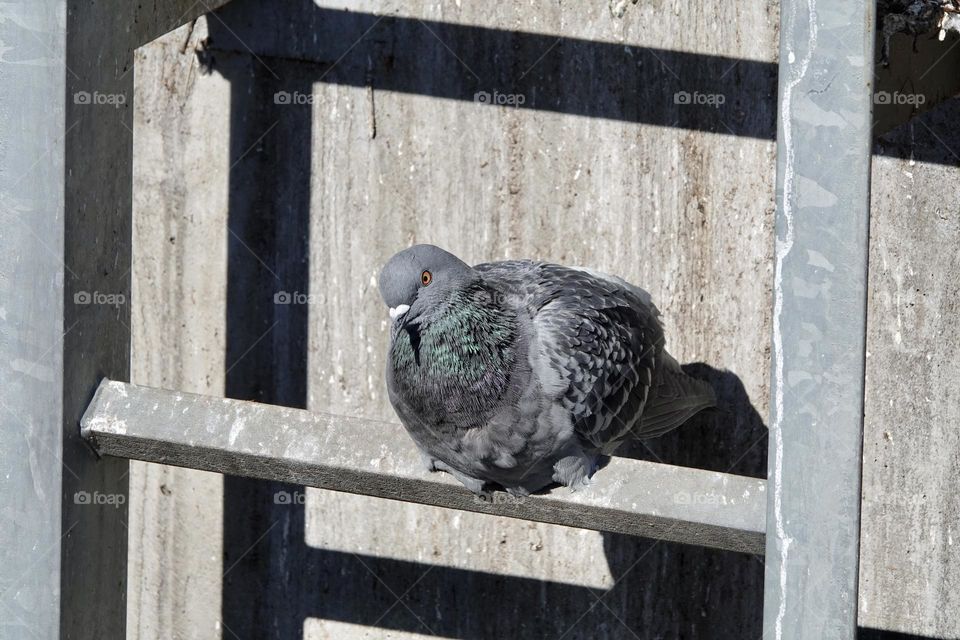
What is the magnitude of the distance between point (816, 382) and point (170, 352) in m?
2.62

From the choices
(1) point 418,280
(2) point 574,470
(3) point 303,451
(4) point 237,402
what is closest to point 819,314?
(2) point 574,470

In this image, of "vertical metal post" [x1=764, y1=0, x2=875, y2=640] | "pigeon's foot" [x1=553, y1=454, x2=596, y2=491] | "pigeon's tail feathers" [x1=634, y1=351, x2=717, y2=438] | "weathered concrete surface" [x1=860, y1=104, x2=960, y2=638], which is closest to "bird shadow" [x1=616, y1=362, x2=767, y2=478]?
"pigeon's tail feathers" [x1=634, y1=351, x2=717, y2=438]

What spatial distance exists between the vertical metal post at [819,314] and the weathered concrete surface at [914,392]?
5.16 ft

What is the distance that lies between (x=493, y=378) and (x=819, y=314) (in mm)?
918

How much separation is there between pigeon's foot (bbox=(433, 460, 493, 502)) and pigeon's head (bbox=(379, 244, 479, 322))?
0.39m

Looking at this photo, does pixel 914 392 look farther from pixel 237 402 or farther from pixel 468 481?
pixel 237 402

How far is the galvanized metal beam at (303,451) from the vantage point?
2443 millimetres

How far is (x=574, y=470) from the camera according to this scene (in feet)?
8.75

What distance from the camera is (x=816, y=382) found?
204 centimetres

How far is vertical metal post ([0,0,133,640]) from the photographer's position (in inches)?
91.0

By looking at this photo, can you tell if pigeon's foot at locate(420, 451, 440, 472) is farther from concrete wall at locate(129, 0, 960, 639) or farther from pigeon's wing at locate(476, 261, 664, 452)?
concrete wall at locate(129, 0, 960, 639)

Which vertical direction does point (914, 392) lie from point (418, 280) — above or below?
below

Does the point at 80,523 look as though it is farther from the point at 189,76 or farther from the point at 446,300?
the point at 189,76

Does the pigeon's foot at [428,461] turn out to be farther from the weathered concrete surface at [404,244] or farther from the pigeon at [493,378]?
the weathered concrete surface at [404,244]
